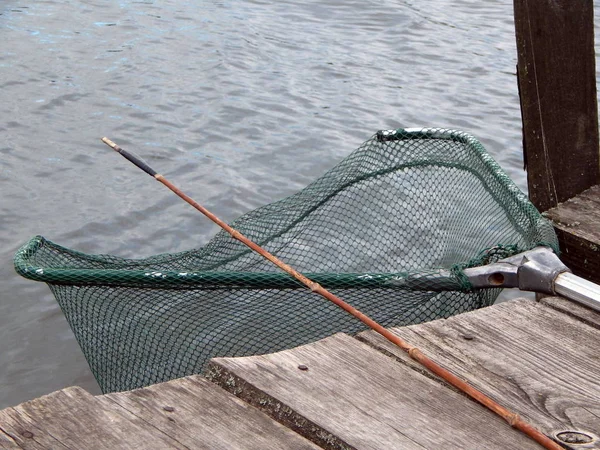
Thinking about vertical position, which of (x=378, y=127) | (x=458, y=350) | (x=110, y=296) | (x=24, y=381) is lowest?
(x=24, y=381)

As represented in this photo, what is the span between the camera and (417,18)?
36.8ft

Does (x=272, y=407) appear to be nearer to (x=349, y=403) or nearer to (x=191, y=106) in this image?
(x=349, y=403)

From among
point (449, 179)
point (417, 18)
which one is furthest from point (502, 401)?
point (417, 18)

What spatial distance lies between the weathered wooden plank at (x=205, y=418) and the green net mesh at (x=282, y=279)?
Result: 0.77 metres

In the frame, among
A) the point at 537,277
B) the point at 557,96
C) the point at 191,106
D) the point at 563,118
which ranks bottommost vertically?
the point at 191,106

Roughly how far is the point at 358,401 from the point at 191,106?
6712 mm

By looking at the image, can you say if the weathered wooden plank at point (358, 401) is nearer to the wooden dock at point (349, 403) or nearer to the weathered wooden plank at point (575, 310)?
the wooden dock at point (349, 403)

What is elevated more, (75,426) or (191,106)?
(75,426)

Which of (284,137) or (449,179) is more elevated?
(449,179)

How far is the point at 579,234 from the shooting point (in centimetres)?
375

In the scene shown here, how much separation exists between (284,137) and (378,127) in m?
0.87

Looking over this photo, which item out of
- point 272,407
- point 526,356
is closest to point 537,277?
point 526,356

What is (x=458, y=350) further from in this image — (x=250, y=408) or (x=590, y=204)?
(x=590, y=204)

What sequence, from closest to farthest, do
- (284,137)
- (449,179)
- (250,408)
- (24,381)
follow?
1. (250,408)
2. (449,179)
3. (24,381)
4. (284,137)
